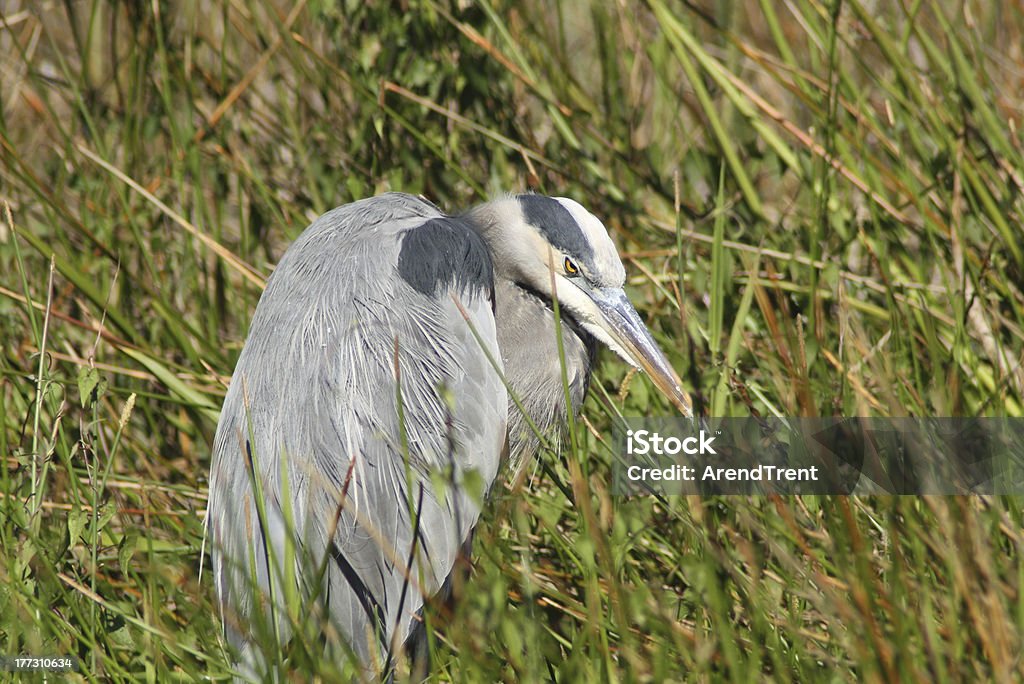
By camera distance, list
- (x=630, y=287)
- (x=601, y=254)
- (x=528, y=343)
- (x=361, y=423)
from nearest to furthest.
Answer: (x=361, y=423), (x=601, y=254), (x=528, y=343), (x=630, y=287)

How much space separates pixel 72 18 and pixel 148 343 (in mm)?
1099

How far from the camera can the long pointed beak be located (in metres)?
2.05

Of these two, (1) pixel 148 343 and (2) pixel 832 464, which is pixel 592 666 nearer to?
(2) pixel 832 464

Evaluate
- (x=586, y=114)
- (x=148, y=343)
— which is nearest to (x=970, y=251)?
(x=586, y=114)

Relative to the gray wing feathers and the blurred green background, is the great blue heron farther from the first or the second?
the blurred green background

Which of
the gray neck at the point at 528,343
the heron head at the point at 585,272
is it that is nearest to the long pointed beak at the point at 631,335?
the heron head at the point at 585,272

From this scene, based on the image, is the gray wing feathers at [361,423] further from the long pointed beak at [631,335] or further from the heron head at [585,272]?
the long pointed beak at [631,335]

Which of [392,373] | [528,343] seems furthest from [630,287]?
[392,373]

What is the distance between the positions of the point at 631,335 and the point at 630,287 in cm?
72

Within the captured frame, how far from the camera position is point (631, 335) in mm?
2082

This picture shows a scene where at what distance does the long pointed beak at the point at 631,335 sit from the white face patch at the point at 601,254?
0.9 inches

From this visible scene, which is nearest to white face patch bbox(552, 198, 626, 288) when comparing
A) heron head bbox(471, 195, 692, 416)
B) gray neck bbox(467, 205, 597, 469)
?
heron head bbox(471, 195, 692, 416)

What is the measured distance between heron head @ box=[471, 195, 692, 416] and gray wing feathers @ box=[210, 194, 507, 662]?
138mm

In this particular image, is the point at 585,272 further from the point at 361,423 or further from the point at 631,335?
the point at 361,423
